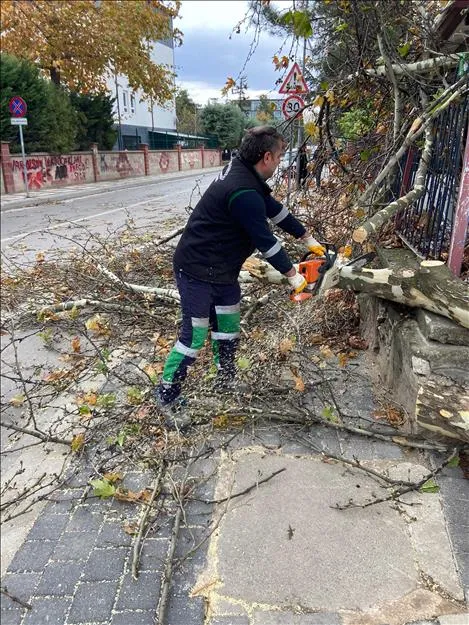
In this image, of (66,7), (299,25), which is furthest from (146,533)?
(66,7)

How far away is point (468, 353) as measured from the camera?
8.42 ft

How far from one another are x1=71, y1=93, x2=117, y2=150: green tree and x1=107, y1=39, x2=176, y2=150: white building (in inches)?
296

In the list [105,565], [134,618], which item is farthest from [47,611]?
[134,618]

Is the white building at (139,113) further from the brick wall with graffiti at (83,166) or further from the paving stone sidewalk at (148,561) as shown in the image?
the paving stone sidewalk at (148,561)

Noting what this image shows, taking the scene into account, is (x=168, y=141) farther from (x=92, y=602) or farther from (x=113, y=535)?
(x=92, y=602)

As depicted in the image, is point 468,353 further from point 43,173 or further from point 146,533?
point 43,173

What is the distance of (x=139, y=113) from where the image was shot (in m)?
44.3

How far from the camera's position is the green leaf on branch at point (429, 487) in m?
2.46

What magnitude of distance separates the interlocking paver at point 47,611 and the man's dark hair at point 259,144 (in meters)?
2.38

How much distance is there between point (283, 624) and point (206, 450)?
3.74 ft

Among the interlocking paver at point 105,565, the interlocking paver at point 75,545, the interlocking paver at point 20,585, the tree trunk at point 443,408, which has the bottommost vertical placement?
the interlocking paver at point 20,585

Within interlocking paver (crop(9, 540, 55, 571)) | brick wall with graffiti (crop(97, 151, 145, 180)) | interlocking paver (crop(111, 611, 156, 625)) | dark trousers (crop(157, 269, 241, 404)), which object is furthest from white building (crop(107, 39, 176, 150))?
interlocking paver (crop(111, 611, 156, 625))

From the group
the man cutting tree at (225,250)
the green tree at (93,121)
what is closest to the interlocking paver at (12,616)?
the man cutting tree at (225,250)

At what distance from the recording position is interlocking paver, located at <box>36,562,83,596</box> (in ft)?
6.85
